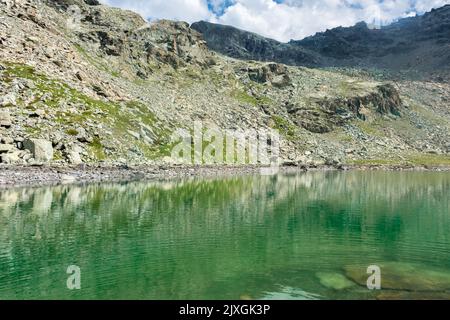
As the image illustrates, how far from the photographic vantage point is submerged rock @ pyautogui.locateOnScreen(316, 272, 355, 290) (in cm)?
2272

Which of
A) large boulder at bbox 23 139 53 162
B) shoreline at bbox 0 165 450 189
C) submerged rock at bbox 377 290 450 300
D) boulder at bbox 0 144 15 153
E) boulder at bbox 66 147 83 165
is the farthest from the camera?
boulder at bbox 66 147 83 165

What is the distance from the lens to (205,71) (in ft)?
Answer: 649

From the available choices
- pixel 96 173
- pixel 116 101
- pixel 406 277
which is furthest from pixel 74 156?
pixel 406 277

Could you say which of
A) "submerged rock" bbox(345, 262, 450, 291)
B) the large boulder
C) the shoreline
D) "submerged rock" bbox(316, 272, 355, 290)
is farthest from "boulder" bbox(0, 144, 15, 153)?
"submerged rock" bbox(345, 262, 450, 291)

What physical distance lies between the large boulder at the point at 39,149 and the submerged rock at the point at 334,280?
6933 centimetres

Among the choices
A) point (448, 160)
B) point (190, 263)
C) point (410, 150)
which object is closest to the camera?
point (190, 263)

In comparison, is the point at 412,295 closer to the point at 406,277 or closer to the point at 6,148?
the point at 406,277

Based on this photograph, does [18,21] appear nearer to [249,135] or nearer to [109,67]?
[109,67]

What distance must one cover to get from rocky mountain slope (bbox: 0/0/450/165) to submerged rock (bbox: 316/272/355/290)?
68.3 metres

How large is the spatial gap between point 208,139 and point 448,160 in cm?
10942

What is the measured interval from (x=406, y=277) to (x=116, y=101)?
111 meters

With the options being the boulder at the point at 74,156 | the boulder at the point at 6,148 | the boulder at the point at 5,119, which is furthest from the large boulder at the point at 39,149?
the boulder at the point at 5,119

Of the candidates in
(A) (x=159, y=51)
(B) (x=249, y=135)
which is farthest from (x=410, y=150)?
(A) (x=159, y=51)

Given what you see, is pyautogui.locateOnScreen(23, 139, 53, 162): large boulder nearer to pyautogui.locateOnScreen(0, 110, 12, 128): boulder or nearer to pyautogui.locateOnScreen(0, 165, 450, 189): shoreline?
pyautogui.locateOnScreen(0, 165, 450, 189): shoreline
